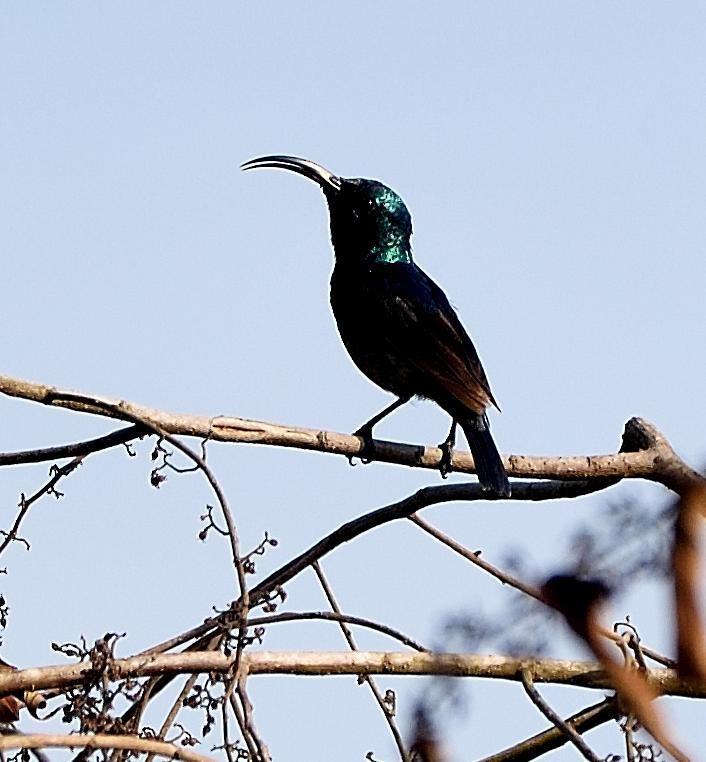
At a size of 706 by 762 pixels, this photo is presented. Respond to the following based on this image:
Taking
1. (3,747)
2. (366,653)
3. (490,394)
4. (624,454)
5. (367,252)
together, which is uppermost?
(367,252)

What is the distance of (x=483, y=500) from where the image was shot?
3234 millimetres

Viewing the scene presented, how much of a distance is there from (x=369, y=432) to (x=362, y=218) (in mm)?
1653

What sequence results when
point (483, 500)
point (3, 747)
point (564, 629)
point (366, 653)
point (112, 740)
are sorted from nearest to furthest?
point (564, 629) < point (3, 747) < point (112, 740) < point (366, 653) < point (483, 500)

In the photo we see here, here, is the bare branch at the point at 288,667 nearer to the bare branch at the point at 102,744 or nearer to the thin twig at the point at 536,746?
the thin twig at the point at 536,746

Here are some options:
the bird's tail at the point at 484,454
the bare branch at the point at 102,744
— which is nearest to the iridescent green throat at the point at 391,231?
the bird's tail at the point at 484,454

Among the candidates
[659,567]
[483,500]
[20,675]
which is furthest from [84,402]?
[659,567]

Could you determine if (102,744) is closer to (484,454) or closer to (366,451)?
(366,451)

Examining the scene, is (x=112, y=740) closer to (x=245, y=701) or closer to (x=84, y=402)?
(x=245, y=701)

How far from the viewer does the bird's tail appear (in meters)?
3.51

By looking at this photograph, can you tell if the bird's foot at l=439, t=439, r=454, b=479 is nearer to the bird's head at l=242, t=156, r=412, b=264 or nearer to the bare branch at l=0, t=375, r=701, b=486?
the bare branch at l=0, t=375, r=701, b=486

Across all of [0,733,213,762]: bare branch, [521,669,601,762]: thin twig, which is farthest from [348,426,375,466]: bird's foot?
[0,733,213,762]: bare branch

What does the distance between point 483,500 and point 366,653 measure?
85 cm

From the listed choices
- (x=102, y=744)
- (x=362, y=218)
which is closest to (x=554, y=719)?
(x=102, y=744)

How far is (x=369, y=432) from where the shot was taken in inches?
188
